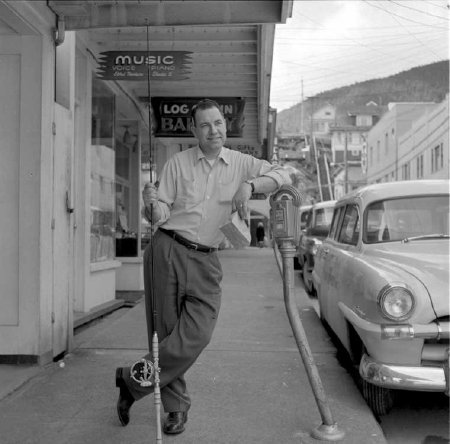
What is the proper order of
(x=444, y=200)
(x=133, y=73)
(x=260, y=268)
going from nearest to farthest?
(x=444, y=200) < (x=133, y=73) < (x=260, y=268)

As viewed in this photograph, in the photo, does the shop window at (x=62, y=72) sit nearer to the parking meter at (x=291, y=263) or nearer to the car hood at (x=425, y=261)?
the parking meter at (x=291, y=263)

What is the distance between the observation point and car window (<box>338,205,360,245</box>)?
5383 mm

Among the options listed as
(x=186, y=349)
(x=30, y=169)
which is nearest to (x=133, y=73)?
(x=30, y=169)

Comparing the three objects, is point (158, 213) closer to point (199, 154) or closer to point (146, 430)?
point (199, 154)

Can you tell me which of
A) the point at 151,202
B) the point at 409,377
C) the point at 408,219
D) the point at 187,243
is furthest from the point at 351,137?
the point at 151,202

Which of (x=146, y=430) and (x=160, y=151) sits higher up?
(x=160, y=151)

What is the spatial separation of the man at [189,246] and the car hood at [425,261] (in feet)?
4.25

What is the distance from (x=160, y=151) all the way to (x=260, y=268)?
3.76 meters

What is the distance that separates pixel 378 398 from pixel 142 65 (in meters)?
4.28

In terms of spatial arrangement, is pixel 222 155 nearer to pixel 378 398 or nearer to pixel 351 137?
pixel 378 398

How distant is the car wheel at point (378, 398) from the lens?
4.05 m

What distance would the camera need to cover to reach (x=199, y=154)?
3.35m

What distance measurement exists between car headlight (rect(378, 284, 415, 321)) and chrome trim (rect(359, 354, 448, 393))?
1.09ft

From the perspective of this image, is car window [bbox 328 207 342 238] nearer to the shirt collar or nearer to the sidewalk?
the sidewalk
